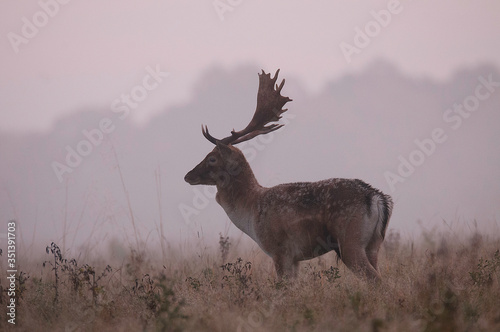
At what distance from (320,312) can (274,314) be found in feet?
1.49

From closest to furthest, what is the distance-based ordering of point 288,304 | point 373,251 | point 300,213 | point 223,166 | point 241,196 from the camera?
point 288,304
point 373,251
point 300,213
point 241,196
point 223,166

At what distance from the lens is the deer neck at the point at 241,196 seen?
29.0 feet

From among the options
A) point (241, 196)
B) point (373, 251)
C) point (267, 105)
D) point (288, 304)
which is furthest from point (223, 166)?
point (288, 304)

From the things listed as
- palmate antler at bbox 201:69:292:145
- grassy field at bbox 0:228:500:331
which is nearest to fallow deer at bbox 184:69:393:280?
palmate antler at bbox 201:69:292:145

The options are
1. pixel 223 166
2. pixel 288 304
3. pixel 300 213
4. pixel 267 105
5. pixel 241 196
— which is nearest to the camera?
pixel 288 304

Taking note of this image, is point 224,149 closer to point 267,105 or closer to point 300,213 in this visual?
point 267,105

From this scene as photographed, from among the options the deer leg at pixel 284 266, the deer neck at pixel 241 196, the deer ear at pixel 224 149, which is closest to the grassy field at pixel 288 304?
the deer leg at pixel 284 266

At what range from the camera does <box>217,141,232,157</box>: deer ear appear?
906cm

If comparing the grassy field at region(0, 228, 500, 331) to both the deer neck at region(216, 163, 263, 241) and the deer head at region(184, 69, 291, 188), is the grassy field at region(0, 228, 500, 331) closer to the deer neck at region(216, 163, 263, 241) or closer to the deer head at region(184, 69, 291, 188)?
the deer neck at region(216, 163, 263, 241)

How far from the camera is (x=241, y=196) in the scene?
9.03m

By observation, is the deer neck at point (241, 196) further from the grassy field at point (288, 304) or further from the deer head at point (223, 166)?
the grassy field at point (288, 304)

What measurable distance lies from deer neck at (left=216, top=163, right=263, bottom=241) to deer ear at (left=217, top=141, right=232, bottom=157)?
0.32 metres

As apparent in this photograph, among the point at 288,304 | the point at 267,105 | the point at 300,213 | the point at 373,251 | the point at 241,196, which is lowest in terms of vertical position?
the point at 288,304

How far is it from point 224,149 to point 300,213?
169cm
